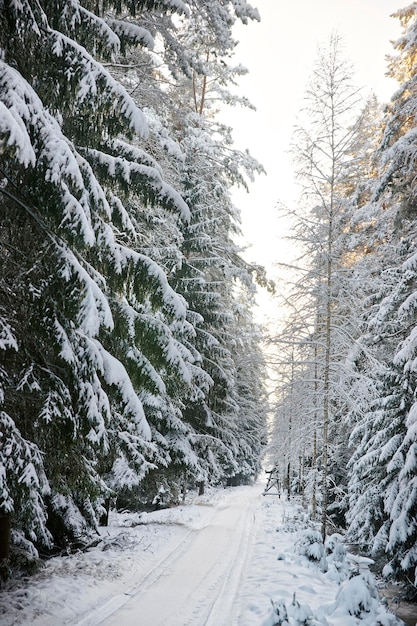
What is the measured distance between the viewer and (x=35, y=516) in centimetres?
561

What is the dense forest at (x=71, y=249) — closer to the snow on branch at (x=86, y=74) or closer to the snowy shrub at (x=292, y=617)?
the snow on branch at (x=86, y=74)

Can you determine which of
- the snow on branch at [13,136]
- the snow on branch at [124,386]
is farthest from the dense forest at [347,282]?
the snow on branch at [13,136]

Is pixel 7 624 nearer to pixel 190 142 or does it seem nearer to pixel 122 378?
pixel 122 378

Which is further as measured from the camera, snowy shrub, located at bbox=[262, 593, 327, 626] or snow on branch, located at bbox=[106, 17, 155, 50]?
snow on branch, located at bbox=[106, 17, 155, 50]

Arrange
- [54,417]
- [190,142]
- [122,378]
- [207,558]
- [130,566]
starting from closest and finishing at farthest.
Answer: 1. [54,417]
2. [122,378]
3. [130,566]
4. [207,558]
5. [190,142]

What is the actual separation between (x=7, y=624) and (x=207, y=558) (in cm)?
586

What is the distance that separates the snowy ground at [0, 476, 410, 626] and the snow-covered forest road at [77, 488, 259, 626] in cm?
2

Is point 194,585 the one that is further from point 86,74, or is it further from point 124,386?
point 86,74

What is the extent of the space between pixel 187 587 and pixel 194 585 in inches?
8.6

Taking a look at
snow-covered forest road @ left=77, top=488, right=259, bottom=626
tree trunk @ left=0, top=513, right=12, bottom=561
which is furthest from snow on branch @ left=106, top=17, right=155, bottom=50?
snow-covered forest road @ left=77, top=488, right=259, bottom=626

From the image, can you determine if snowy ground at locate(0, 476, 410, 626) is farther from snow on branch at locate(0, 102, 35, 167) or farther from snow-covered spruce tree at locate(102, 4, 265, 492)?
snow on branch at locate(0, 102, 35, 167)

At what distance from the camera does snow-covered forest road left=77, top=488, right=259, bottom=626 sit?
669cm

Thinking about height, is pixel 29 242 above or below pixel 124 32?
below

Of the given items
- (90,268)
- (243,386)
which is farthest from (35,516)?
(243,386)
